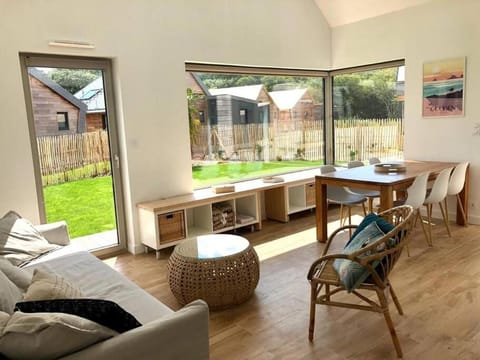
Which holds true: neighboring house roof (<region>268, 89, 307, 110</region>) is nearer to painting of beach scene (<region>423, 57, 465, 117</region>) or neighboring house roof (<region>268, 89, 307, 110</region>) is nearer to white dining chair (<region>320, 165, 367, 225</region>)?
white dining chair (<region>320, 165, 367, 225</region>)

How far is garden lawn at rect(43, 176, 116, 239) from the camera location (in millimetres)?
4066

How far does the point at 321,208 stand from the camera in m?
4.46

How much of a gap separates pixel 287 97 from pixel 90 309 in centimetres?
491

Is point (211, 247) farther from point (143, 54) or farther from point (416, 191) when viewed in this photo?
point (143, 54)

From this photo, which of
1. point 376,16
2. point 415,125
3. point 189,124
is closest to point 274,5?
point 376,16

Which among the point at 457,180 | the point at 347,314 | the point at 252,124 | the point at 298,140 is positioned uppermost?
the point at 252,124

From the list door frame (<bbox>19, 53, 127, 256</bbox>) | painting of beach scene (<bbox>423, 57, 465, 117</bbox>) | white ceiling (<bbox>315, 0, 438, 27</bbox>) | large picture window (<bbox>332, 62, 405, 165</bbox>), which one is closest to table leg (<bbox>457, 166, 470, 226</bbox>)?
painting of beach scene (<bbox>423, 57, 465, 117</bbox>)

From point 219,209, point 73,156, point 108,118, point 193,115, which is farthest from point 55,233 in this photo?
point 193,115

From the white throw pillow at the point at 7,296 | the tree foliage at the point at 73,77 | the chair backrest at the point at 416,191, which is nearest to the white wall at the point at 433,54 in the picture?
the chair backrest at the point at 416,191

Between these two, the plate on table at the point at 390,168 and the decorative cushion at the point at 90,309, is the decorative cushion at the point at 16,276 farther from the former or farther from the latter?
the plate on table at the point at 390,168

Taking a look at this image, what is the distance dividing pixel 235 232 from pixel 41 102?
2.54 metres

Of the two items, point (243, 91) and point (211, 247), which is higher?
point (243, 91)

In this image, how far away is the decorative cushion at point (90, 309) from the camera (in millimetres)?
1595

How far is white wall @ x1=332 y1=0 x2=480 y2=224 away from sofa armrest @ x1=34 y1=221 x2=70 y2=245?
4230 millimetres
